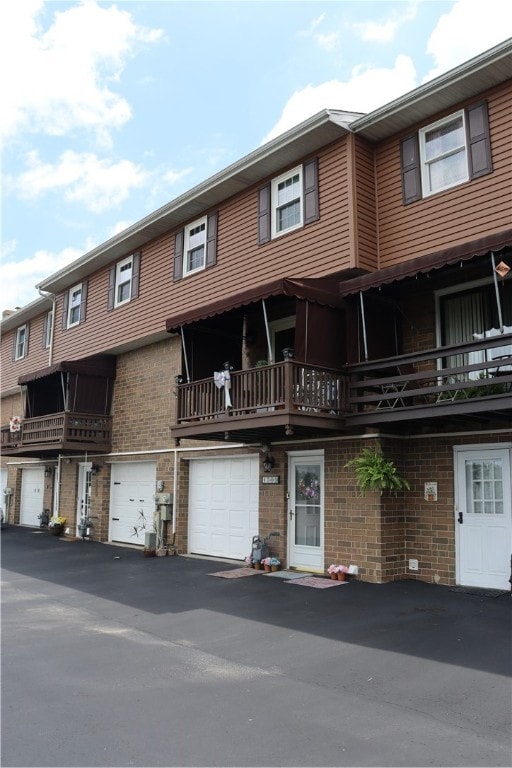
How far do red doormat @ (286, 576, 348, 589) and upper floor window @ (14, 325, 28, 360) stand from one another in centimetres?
1611

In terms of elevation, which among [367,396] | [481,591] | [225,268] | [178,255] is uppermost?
[178,255]

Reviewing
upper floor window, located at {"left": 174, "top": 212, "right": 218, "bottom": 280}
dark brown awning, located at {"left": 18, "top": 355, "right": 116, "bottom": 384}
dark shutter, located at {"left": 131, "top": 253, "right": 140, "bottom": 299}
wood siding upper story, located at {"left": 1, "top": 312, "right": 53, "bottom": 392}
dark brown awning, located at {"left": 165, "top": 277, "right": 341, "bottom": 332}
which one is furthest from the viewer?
wood siding upper story, located at {"left": 1, "top": 312, "right": 53, "bottom": 392}

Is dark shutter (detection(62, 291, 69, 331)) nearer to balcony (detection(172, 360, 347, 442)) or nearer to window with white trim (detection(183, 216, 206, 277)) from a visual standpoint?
window with white trim (detection(183, 216, 206, 277))

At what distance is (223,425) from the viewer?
35.2 feet

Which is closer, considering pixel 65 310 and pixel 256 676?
pixel 256 676

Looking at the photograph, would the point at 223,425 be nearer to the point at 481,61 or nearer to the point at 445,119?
the point at 445,119

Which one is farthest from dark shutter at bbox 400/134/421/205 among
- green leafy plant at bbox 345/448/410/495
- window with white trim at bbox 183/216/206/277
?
window with white trim at bbox 183/216/206/277

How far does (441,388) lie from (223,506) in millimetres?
6617

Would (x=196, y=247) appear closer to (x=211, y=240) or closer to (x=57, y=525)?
(x=211, y=240)

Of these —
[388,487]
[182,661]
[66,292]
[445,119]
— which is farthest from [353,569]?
[66,292]

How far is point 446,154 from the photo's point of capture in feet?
33.7

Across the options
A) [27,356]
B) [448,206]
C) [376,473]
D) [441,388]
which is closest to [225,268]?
[448,206]

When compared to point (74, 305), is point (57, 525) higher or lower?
lower

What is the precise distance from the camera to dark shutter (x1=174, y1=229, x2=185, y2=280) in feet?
49.5
